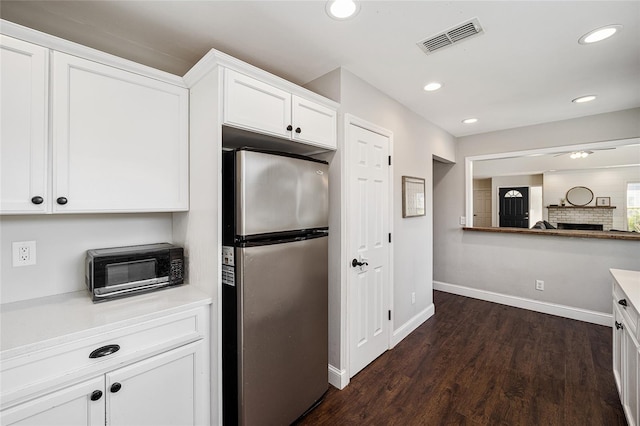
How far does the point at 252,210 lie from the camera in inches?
60.2

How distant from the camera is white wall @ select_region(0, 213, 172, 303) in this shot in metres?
1.41

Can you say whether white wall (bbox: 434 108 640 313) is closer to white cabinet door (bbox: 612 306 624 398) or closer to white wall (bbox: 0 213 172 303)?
white cabinet door (bbox: 612 306 624 398)

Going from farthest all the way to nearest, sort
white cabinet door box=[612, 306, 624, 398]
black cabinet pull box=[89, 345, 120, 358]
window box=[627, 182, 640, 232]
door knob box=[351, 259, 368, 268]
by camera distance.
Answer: window box=[627, 182, 640, 232] < door knob box=[351, 259, 368, 268] < white cabinet door box=[612, 306, 624, 398] < black cabinet pull box=[89, 345, 120, 358]

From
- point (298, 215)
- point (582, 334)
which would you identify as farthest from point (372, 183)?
point (582, 334)

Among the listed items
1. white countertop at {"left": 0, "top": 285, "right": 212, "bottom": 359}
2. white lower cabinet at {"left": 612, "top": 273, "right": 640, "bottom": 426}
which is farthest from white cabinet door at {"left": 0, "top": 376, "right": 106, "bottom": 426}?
white lower cabinet at {"left": 612, "top": 273, "right": 640, "bottom": 426}

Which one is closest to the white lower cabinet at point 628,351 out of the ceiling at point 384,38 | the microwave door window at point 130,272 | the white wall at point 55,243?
the ceiling at point 384,38

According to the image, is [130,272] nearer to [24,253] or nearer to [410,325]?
[24,253]

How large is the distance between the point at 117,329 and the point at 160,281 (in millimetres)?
451

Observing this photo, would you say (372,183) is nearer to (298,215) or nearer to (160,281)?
(298,215)

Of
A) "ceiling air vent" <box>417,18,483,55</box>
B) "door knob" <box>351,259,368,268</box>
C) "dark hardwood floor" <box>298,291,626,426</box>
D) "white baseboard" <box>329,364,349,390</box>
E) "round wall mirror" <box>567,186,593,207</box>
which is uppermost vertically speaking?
"ceiling air vent" <box>417,18,483,55</box>

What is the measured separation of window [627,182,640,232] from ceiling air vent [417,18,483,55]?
23.0 feet

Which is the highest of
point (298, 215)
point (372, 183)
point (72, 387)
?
point (372, 183)

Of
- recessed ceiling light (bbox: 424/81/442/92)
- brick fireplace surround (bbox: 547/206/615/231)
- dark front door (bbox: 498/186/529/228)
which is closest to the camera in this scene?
recessed ceiling light (bbox: 424/81/442/92)

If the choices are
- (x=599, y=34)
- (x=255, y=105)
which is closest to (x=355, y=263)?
(x=255, y=105)
